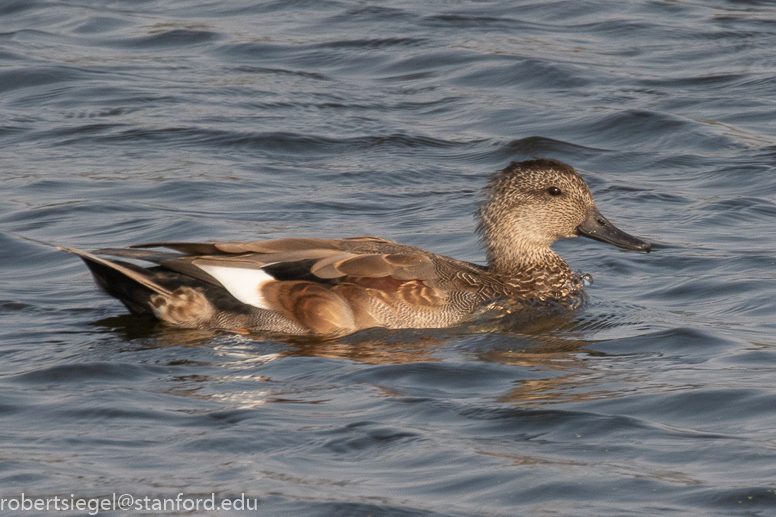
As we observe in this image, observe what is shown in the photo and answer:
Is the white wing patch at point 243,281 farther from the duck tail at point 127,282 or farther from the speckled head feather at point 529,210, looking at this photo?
the speckled head feather at point 529,210

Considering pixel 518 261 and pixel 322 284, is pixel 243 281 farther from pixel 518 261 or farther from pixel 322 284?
pixel 518 261

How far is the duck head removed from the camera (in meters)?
A: 7.35

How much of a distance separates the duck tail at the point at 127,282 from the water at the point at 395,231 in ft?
0.52

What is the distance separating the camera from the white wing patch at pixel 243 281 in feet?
21.5

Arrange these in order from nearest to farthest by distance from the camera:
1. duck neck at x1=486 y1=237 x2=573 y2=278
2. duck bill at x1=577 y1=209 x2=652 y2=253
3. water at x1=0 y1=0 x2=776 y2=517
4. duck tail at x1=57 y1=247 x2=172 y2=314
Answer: water at x1=0 y1=0 x2=776 y2=517
duck tail at x1=57 y1=247 x2=172 y2=314
duck neck at x1=486 y1=237 x2=573 y2=278
duck bill at x1=577 y1=209 x2=652 y2=253

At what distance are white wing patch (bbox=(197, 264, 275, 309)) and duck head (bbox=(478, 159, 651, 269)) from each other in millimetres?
1532

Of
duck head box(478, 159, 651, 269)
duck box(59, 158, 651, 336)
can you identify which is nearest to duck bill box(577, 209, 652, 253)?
duck head box(478, 159, 651, 269)

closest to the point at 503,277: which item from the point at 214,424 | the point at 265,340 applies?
the point at 265,340

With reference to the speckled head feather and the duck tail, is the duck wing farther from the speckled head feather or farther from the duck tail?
the speckled head feather

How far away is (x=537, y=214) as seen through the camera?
736 centimetres

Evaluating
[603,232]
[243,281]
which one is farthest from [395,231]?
[243,281]

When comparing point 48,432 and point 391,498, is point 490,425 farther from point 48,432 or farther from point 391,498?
point 48,432

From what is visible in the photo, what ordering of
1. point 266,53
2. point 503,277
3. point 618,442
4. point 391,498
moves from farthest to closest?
1. point 266,53
2. point 503,277
3. point 618,442
4. point 391,498

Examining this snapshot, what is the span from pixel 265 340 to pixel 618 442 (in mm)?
2178
